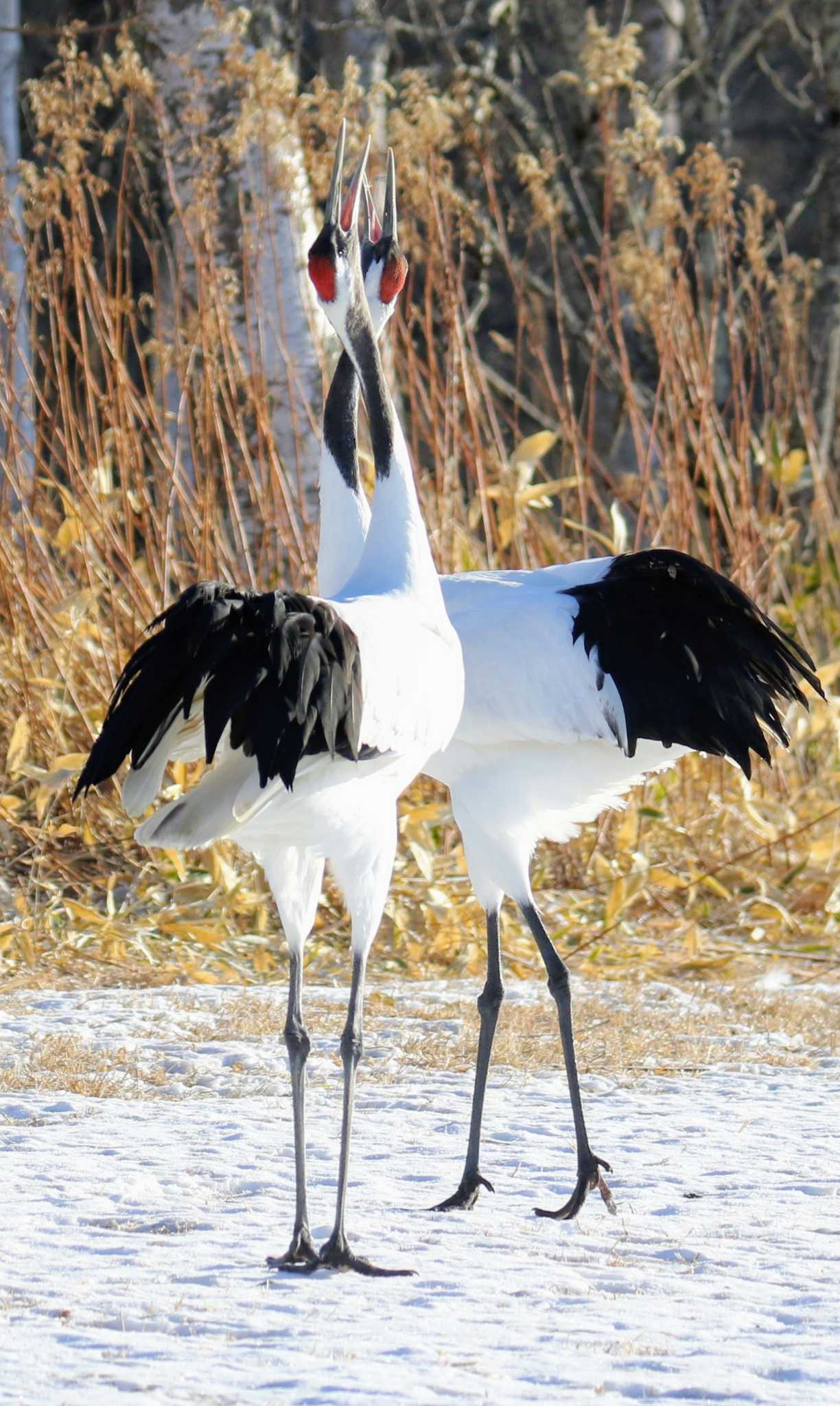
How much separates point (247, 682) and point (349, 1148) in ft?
2.79

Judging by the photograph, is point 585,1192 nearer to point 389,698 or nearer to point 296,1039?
point 296,1039

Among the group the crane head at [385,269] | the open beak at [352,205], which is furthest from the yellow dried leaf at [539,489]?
the open beak at [352,205]


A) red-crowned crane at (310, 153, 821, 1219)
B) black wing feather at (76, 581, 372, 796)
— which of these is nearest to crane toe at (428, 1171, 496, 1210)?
red-crowned crane at (310, 153, 821, 1219)

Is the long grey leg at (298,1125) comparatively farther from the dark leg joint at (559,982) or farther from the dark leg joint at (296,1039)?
the dark leg joint at (559,982)

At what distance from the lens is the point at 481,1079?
388 cm

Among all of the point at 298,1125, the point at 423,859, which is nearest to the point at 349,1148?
the point at 298,1125

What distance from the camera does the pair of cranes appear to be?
3066mm

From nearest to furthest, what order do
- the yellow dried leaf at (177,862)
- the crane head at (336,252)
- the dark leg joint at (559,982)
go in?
1. the crane head at (336,252)
2. the dark leg joint at (559,982)
3. the yellow dried leaf at (177,862)

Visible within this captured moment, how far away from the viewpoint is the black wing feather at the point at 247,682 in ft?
9.83

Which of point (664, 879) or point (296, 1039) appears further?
point (664, 879)

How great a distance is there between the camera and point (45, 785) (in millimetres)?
6043

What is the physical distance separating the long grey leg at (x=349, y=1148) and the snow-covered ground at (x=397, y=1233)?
1.4 inches

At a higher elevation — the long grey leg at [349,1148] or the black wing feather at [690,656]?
the black wing feather at [690,656]

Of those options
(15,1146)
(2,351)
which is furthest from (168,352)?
(15,1146)
